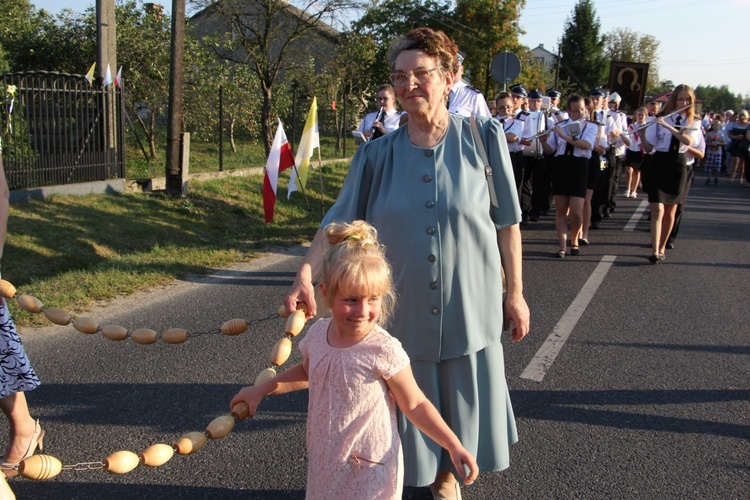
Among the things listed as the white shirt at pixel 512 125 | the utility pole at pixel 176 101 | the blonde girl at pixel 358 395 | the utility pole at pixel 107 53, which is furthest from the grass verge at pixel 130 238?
the blonde girl at pixel 358 395

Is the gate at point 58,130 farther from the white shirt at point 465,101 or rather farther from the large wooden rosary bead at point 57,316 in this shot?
the large wooden rosary bead at point 57,316

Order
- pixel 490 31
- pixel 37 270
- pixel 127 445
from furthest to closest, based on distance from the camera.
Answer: pixel 490 31
pixel 37 270
pixel 127 445

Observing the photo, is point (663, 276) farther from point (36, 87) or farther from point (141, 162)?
point (141, 162)

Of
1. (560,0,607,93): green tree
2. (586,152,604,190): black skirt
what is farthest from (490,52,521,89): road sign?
(560,0,607,93): green tree

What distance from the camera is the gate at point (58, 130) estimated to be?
995 centimetres

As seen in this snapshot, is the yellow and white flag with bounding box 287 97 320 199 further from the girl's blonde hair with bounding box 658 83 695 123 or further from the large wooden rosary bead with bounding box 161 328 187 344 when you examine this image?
the large wooden rosary bead with bounding box 161 328 187 344

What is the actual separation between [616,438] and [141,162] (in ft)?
43.0

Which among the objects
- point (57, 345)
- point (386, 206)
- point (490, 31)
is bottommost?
point (57, 345)

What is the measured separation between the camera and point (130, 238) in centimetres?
923

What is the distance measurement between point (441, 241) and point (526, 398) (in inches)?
80.8

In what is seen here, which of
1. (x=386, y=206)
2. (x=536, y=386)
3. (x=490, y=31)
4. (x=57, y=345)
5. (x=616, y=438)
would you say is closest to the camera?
(x=386, y=206)

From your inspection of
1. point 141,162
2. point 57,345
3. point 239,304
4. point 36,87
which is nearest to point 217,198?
point 36,87

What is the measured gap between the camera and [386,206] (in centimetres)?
296

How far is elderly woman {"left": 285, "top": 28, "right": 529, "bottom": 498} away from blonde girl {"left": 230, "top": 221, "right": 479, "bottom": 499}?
481 mm
